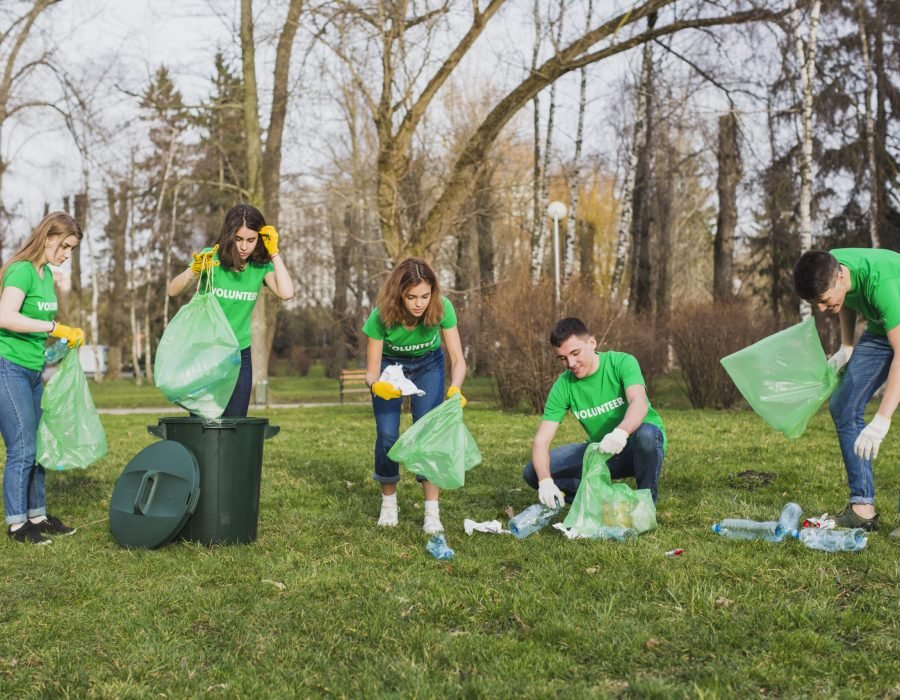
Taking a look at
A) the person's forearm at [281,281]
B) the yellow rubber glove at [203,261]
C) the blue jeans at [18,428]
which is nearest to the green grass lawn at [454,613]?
the blue jeans at [18,428]

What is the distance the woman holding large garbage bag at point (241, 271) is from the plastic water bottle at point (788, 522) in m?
2.64

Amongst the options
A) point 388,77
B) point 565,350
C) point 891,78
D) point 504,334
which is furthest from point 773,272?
point 565,350

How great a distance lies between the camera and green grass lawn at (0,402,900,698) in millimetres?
2379

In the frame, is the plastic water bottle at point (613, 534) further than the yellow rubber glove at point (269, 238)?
No

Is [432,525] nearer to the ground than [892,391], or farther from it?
nearer to the ground

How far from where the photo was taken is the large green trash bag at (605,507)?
155 inches

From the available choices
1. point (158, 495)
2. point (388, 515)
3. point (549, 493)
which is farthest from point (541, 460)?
point (158, 495)

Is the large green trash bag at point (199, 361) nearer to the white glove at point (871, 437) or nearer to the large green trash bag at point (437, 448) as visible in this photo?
the large green trash bag at point (437, 448)

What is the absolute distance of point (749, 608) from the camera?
2.86 meters

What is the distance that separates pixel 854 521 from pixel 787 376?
0.78m

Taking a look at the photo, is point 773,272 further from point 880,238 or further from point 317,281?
point 317,281

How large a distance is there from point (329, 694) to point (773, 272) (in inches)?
749

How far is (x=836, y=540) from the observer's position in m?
3.57

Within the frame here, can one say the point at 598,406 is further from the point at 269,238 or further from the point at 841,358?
the point at 269,238
